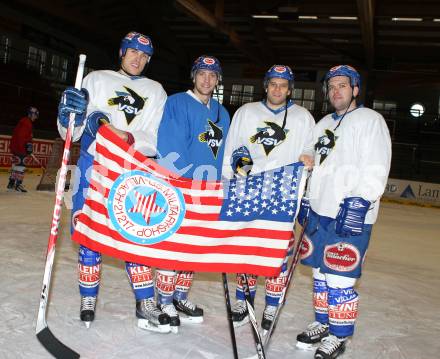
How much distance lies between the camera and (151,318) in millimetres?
3041

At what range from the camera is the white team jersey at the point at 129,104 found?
9.93 feet

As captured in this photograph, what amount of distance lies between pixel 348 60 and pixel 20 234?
17783 mm

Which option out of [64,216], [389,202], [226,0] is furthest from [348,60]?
[64,216]

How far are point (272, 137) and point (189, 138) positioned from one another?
56 centimetres

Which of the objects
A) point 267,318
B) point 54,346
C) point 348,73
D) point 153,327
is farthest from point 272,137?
point 54,346

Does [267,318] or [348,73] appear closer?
[348,73]

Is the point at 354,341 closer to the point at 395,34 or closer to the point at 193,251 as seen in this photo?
the point at 193,251

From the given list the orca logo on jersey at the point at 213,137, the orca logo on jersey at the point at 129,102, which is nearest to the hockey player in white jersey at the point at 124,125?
the orca logo on jersey at the point at 129,102

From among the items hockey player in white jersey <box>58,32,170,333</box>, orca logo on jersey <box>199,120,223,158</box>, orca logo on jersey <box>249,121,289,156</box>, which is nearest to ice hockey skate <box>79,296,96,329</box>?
hockey player in white jersey <box>58,32,170,333</box>

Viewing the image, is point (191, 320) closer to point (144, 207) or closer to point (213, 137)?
point (144, 207)

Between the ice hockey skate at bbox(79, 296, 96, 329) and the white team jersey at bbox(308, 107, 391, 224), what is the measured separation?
1.55m

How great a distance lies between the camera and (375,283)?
4.74 metres

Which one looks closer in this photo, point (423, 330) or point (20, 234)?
point (423, 330)

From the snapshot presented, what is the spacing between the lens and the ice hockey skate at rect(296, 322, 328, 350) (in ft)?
9.84
